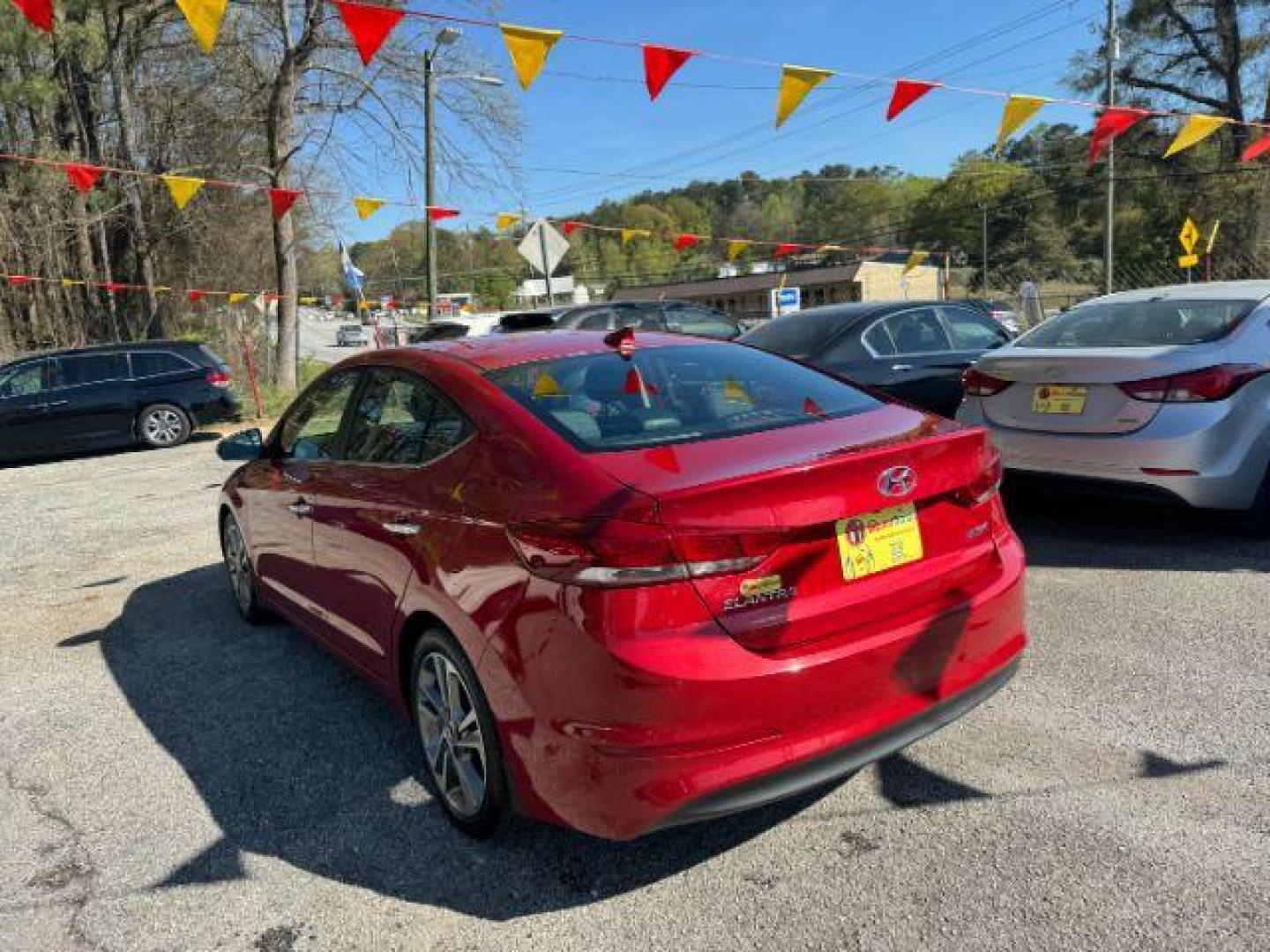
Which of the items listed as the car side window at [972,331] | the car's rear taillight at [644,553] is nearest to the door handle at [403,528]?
the car's rear taillight at [644,553]

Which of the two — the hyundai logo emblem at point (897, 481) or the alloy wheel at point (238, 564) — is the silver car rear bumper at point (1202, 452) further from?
the alloy wheel at point (238, 564)

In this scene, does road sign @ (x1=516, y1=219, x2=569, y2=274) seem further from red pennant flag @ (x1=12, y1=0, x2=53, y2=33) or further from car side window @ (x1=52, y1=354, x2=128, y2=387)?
red pennant flag @ (x1=12, y1=0, x2=53, y2=33)

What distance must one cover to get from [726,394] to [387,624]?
140 centimetres

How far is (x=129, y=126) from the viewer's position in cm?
2245

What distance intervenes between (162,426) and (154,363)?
937mm

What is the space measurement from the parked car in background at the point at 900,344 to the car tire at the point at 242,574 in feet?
12.4

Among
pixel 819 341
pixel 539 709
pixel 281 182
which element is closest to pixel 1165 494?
pixel 819 341

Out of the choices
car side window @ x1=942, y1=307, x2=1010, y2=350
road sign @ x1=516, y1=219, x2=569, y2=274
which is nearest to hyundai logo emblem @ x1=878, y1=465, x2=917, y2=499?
car side window @ x1=942, y1=307, x2=1010, y2=350

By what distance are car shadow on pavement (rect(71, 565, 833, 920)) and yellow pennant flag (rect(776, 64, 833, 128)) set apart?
260 inches

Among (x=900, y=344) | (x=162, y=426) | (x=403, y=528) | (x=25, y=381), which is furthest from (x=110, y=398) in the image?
(x=403, y=528)

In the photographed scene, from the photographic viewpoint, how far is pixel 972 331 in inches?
305

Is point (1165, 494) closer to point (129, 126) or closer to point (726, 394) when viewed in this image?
point (726, 394)

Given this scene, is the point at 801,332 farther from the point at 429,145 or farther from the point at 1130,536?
the point at 429,145

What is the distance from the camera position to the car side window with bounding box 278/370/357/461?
3.86 m
